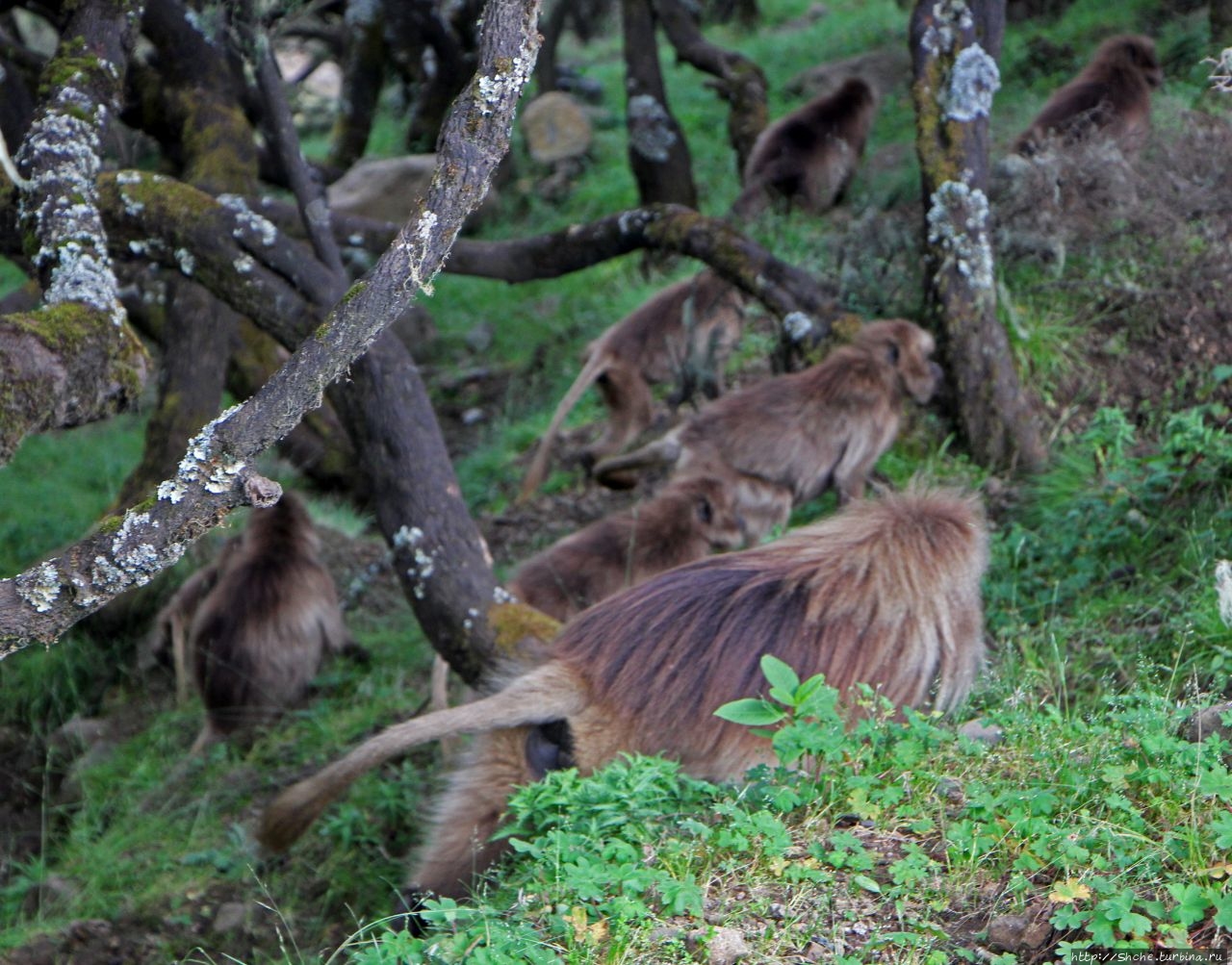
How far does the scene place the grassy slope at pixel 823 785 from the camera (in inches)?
101

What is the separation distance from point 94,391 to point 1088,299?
455cm

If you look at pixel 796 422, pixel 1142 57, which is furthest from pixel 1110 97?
pixel 796 422

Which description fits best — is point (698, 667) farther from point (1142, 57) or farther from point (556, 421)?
point (1142, 57)

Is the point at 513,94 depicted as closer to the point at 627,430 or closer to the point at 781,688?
the point at 781,688

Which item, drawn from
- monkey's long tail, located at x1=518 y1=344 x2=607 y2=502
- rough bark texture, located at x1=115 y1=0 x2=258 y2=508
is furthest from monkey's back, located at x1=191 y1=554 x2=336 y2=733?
A: monkey's long tail, located at x1=518 y1=344 x2=607 y2=502

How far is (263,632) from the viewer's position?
5.69m

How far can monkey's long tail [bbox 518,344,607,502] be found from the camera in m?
6.86

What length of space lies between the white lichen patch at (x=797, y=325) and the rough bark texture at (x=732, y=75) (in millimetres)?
4325

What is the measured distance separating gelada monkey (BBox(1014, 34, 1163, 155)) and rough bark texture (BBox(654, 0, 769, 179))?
7.99ft

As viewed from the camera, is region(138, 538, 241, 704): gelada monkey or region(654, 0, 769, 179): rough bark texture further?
region(654, 0, 769, 179): rough bark texture

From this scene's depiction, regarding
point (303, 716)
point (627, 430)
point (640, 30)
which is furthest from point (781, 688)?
point (640, 30)

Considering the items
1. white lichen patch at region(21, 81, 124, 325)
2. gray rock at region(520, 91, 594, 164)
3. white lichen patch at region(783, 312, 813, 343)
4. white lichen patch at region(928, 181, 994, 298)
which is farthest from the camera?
gray rock at region(520, 91, 594, 164)

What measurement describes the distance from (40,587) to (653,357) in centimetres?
498

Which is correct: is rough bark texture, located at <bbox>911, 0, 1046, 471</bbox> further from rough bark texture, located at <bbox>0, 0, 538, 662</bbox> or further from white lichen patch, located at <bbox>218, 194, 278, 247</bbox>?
rough bark texture, located at <bbox>0, 0, 538, 662</bbox>
